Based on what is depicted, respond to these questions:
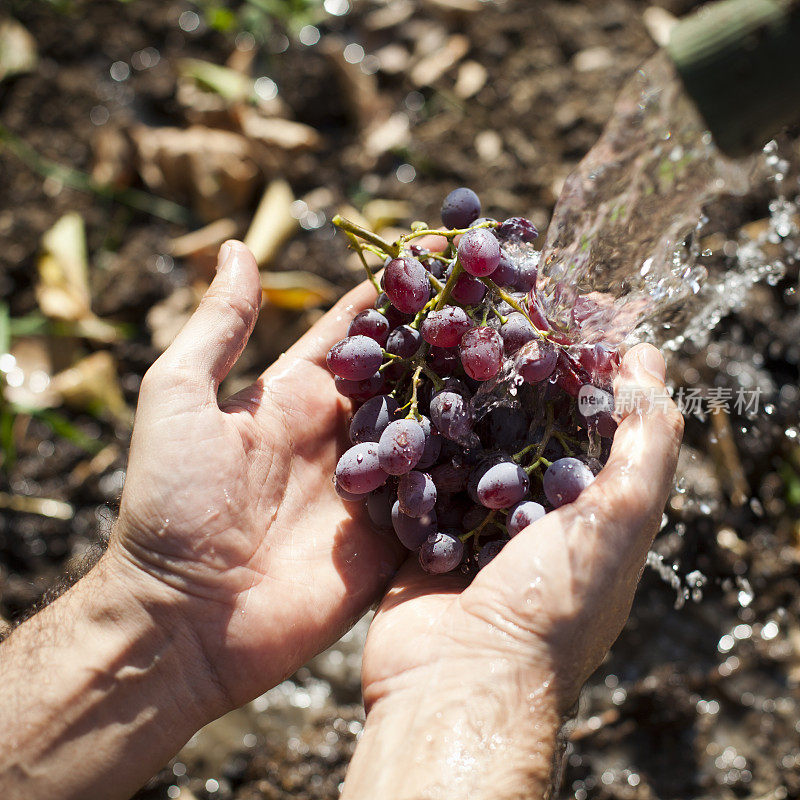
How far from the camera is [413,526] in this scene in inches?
67.9

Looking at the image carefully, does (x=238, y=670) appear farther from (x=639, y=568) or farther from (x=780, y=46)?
(x=780, y=46)

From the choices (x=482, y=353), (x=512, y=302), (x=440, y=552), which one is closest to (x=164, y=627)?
(x=440, y=552)

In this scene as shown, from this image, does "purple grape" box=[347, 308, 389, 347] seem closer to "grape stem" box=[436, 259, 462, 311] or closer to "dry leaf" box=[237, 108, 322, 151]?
"grape stem" box=[436, 259, 462, 311]

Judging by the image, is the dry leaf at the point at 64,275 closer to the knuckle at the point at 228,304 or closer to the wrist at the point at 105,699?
the knuckle at the point at 228,304

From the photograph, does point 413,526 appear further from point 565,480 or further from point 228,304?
point 228,304

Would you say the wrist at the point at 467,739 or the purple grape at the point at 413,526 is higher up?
the purple grape at the point at 413,526

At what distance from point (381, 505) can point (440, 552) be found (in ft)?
0.73

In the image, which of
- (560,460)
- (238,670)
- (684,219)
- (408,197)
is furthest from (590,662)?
(408,197)

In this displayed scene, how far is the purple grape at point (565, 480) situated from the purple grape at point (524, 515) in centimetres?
4

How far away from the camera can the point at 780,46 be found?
1.35 metres

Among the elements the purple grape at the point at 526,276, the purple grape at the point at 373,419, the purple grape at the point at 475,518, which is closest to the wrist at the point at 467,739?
the purple grape at the point at 475,518

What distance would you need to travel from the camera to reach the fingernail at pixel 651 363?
1821mm

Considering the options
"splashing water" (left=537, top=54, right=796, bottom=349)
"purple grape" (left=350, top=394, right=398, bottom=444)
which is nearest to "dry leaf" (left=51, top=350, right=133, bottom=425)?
"purple grape" (left=350, top=394, right=398, bottom=444)

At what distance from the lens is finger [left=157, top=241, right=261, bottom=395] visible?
1.83 meters
